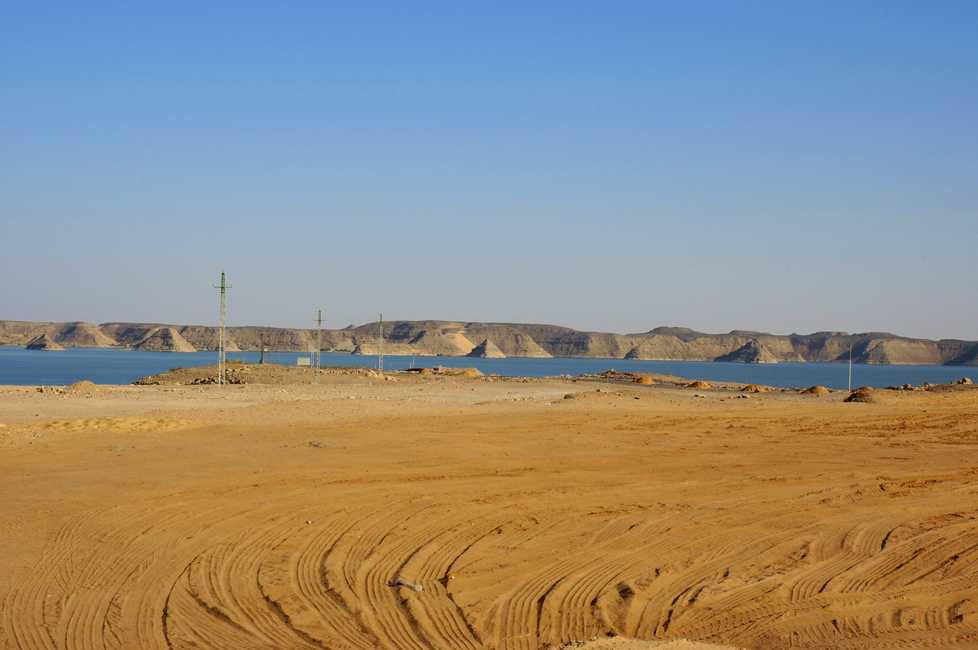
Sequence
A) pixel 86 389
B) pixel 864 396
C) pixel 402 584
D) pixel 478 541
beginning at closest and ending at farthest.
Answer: pixel 402 584 < pixel 478 541 < pixel 86 389 < pixel 864 396

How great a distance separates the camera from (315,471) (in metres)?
14.6

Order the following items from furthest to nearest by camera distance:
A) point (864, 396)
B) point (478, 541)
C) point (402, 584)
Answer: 1. point (864, 396)
2. point (478, 541)
3. point (402, 584)

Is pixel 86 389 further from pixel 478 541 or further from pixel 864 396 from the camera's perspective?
pixel 864 396

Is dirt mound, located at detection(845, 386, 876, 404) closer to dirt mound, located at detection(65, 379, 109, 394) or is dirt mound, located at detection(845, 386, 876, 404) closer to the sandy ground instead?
the sandy ground

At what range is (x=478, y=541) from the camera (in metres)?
9.72

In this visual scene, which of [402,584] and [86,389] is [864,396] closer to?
[402,584]

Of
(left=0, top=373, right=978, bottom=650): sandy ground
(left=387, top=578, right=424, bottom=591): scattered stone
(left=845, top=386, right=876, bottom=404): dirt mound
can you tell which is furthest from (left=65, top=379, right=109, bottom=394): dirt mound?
(left=845, top=386, right=876, bottom=404): dirt mound

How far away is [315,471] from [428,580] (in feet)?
23.1

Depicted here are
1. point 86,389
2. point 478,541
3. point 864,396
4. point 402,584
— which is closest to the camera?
point 402,584

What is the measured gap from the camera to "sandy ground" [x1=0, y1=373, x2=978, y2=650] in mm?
6863

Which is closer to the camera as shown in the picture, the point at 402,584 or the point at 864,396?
the point at 402,584

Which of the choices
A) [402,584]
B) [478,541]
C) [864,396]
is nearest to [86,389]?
[478,541]

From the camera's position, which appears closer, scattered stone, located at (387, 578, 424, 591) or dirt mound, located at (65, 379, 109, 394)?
scattered stone, located at (387, 578, 424, 591)

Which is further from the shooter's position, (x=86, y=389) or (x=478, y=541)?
(x=86, y=389)
